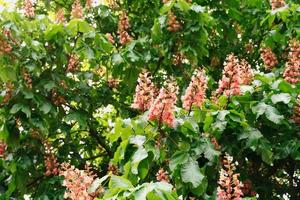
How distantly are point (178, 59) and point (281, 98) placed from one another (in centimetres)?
194

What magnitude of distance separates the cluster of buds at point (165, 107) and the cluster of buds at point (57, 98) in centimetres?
189

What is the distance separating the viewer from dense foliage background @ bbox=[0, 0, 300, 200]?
350 centimetres

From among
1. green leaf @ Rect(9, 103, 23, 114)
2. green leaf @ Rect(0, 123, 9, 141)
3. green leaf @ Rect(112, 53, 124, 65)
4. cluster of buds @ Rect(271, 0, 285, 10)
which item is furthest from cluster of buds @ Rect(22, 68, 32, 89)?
cluster of buds @ Rect(271, 0, 285, 10)

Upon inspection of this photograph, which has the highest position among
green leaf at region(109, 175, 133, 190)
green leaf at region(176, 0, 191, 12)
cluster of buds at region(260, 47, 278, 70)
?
green leaf at region(176, 0, 191, 12)

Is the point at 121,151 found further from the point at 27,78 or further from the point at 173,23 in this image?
the point at 173,23

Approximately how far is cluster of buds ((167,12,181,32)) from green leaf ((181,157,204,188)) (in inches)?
79.8

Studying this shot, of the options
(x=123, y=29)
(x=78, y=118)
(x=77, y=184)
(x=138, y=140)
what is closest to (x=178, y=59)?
(x=123, y=29)

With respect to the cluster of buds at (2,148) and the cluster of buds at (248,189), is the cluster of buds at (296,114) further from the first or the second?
the cluster of buds at (2,148)

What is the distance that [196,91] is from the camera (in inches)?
139

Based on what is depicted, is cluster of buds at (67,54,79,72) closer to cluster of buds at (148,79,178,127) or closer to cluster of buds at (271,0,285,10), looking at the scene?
cluster of buds at (271,0,285,10)

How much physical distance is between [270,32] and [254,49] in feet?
3.91

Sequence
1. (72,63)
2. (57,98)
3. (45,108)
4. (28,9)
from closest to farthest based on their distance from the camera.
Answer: (45,108) < (57,98) < (28,9) < (72,63)

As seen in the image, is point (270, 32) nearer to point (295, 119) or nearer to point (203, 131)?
point (295, 119)

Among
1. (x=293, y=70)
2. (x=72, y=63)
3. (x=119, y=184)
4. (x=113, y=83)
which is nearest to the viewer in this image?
(x=119, y=184)
